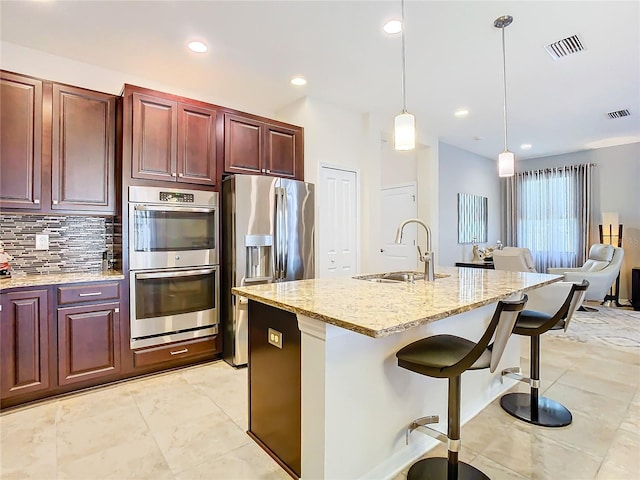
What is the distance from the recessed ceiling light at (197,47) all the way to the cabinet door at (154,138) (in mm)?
479

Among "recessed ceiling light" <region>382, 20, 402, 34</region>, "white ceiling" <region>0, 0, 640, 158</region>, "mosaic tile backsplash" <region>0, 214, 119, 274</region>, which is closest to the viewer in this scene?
"white ceiling" <region>0, 0, 640, 158</region>

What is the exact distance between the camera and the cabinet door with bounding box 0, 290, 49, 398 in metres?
2.34

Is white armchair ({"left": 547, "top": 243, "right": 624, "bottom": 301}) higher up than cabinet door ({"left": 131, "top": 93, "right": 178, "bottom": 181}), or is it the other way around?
cabinet door ({"left": 131, "top": 93, "right": 178, "bottom": 181})

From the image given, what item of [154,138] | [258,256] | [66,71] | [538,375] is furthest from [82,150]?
[538,375]

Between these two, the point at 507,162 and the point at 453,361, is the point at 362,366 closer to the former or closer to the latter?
the point at 453,361

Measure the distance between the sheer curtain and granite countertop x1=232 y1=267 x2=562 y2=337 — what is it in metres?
5.20

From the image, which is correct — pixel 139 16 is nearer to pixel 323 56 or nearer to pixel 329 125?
pixel 323 56

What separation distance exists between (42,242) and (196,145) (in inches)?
59.4

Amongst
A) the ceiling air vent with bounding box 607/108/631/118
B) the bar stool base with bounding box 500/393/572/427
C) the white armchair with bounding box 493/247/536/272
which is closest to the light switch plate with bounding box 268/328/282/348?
the bar stool base with bounding box 500/393/572/427

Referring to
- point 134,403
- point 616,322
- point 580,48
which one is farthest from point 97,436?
point 616,322

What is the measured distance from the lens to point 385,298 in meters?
1.67

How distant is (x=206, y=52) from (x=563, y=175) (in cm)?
673

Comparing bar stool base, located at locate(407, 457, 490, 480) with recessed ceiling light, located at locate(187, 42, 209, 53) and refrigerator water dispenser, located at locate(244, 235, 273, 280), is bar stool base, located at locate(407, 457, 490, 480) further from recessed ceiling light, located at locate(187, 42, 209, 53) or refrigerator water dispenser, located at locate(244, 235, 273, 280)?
recessed ceiling light, located at locate(187, 42, 209, 53)

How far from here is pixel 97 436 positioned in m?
2.05
